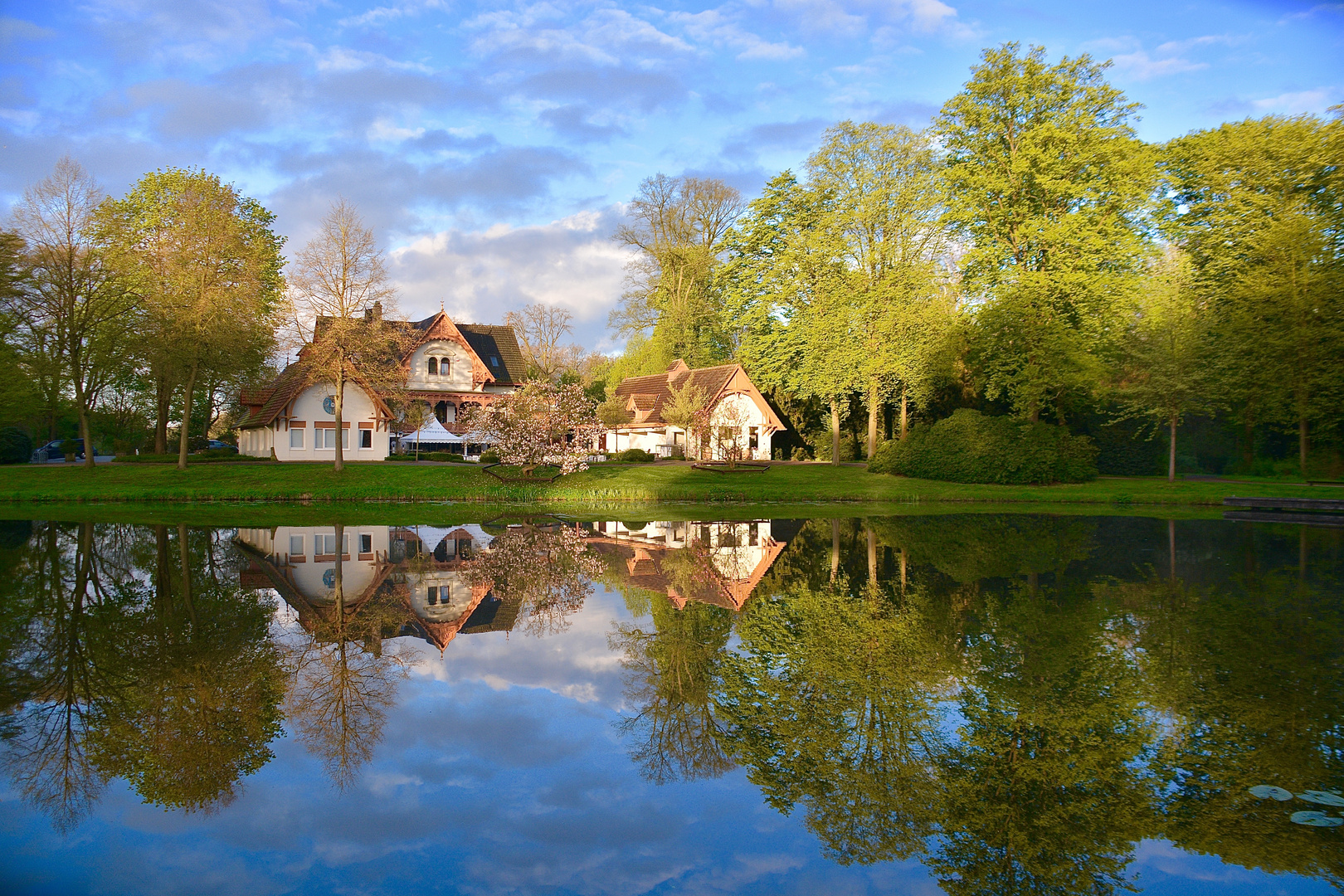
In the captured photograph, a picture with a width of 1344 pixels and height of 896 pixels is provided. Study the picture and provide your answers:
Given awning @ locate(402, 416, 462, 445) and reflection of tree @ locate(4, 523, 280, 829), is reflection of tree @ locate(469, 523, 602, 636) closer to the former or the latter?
reflection of tree @ locate(4, 523, 280, 829)

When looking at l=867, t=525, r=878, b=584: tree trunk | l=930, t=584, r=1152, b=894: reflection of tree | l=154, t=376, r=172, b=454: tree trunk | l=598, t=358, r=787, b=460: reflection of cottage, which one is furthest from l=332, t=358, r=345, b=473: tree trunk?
l=930, t=584, r=1152, b=894: reflection of tree

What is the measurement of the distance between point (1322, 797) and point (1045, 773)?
1.73 m

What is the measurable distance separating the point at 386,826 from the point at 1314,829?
19.1 feet

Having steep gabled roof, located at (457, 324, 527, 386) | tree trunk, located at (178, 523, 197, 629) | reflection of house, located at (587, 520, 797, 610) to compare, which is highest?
steep gabled roof, located at (457, 324, 527, 386)

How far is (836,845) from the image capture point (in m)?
4.86

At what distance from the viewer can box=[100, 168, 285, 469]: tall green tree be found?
112 feet

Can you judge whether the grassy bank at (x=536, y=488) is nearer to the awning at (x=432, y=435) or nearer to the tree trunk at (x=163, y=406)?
the tree trunk at (x=163, y=406)

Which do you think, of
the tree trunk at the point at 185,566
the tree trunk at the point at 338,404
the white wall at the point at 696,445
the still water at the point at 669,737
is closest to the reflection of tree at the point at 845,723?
the still water at the point at 669,737

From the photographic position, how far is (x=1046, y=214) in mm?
36156

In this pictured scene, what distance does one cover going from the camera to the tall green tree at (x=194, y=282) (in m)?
34.1

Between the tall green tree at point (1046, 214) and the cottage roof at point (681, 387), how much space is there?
16.5 metres

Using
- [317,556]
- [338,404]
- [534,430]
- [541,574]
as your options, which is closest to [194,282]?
[338,404]

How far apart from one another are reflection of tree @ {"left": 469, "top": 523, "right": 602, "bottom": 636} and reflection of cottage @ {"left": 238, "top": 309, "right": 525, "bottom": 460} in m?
20.5

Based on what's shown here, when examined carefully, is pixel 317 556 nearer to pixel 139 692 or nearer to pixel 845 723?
pixel 139 692
